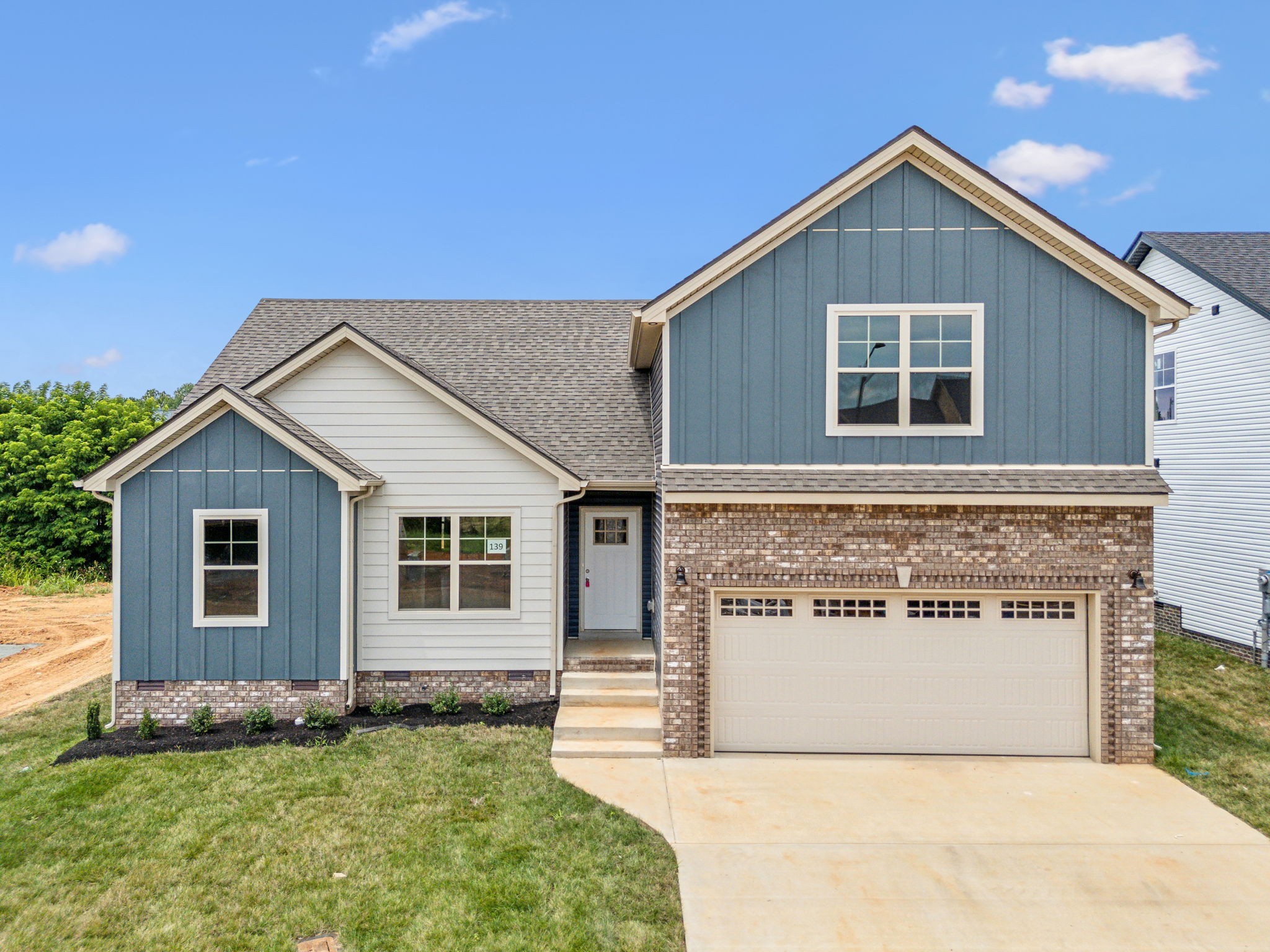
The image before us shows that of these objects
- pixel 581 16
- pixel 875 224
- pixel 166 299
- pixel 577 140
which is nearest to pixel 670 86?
pixel 581 16

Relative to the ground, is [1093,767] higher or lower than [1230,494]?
lower

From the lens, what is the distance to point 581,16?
17688mm

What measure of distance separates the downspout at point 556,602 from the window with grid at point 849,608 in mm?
3597

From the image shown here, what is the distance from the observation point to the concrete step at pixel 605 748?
8156 mm

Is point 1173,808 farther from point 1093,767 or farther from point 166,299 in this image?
point 166,299

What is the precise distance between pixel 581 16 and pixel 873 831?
19.3 meters

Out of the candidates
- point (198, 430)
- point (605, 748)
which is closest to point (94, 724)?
point (198, 430)

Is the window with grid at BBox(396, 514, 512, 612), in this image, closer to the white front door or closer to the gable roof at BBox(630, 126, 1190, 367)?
the white front door

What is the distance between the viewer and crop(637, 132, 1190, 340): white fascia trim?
26.2 feet

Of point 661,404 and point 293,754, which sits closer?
point 293,754

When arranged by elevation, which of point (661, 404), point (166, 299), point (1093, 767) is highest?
point (166, 299)

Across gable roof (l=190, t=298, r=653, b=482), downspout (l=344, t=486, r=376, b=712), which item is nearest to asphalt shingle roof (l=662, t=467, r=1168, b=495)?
gable roof (l=190, t=298, r=653, b=482)

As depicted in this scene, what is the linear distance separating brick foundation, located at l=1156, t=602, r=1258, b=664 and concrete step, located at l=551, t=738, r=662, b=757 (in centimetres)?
1164

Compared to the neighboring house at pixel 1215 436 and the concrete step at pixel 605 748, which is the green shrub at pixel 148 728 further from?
the neighboring house at pixel 1215 436
